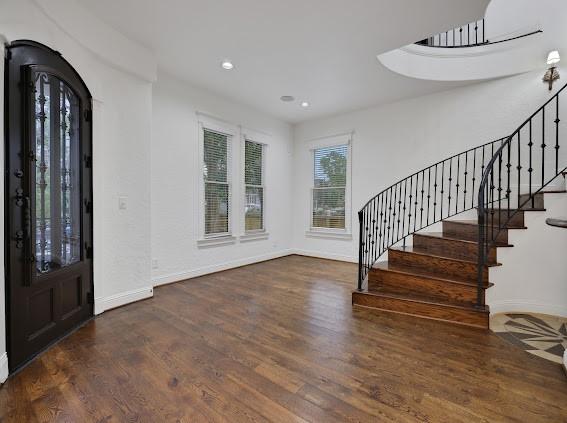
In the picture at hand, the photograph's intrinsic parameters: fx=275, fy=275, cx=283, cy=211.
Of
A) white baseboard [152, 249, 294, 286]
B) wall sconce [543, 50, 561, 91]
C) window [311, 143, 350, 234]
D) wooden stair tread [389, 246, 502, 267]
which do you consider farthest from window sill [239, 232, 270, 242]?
wall sconce [543, 50, 561, 91]

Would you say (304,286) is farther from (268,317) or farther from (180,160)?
(180,160)

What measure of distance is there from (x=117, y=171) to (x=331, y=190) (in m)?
3.94

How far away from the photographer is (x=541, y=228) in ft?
9.31

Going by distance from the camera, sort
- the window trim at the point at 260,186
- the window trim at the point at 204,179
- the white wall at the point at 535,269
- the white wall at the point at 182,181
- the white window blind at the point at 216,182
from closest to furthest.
→ the white wall at the point at 535,269, the white wall at the point at 182,181, the window trim at the point at 204,179, the white window blind at the point at 216,182, the window trim at the point at 260,186

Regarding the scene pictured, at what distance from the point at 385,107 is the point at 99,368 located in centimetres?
534

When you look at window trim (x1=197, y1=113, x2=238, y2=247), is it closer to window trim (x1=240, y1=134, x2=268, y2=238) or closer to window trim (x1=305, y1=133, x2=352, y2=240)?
window trim (x1=240, y1=134, x2=268, y2=238)

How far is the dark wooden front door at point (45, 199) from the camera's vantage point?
1892 millimetres

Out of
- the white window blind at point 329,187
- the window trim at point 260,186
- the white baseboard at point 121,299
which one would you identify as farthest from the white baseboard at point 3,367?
the white window blind at point 329,187

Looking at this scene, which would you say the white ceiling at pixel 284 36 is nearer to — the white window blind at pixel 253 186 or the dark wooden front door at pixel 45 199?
the dark wooden front door at pixel 45 199

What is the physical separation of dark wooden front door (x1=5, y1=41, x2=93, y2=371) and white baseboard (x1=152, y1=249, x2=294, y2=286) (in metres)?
1.17

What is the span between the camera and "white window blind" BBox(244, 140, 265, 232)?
17.0 feet

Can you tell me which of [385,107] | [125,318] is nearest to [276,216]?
[385,107]

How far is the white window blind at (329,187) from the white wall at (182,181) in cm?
162

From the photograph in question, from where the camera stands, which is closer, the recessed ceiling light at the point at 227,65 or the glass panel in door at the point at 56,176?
the glass panel in door at the point at 56,176
